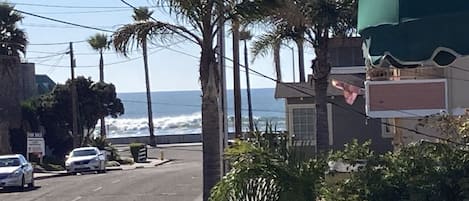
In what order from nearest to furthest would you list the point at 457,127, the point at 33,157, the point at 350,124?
1. the point at 457,127
2. the point at 350,124
3. the point at 33,157

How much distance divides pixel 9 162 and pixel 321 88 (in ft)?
43.3

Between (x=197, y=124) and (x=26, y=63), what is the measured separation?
90.6m

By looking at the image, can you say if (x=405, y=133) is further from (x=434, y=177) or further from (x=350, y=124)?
(x=434, y=177)

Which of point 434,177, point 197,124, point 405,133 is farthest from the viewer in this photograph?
point 197,124

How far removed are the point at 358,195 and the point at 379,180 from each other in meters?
0.28

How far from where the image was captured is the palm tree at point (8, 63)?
168ft

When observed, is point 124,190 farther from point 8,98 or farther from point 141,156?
point 141,156

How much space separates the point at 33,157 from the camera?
52969 millimetres

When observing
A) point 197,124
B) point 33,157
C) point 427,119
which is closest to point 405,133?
point 427,119

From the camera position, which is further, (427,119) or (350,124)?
(350,124)

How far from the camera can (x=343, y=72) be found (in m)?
35.5

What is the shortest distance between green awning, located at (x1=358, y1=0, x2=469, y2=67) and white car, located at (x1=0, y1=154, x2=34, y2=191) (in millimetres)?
26186

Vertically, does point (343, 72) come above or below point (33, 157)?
above

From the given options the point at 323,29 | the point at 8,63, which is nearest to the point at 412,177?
the point at 323,29
